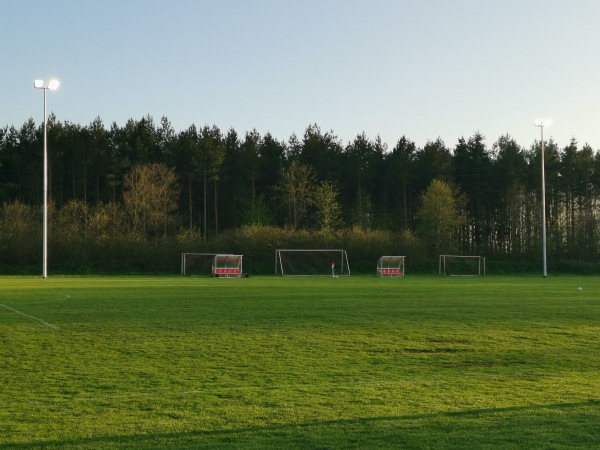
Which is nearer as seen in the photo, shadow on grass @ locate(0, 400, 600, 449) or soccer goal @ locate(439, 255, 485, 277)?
shadow on grass @ locate(0, 400, 600, 449)

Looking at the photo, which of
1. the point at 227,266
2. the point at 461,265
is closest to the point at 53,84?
the point at 227,266

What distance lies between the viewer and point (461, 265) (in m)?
72.2

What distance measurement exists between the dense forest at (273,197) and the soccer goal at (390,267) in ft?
14.4

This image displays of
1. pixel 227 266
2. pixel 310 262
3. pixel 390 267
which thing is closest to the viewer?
pixel 227 266

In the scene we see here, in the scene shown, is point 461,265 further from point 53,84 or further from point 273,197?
point 53,84

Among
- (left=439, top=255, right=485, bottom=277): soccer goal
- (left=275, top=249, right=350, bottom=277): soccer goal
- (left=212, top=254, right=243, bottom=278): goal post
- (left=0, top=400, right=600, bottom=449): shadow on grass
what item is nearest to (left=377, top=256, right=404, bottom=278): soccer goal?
(left=275, top=249, right=350, bottom=277): soccer goal

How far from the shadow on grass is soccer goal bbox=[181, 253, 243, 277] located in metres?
50.4

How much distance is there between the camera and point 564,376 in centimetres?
1173

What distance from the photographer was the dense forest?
69312mm

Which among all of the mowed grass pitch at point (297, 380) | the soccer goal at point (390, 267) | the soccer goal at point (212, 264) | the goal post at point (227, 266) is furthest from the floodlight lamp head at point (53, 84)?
the mowed grass pitch at point (297, 380)

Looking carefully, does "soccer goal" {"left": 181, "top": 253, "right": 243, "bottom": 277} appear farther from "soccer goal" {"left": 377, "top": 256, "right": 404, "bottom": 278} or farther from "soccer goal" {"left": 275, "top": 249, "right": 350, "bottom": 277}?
"soccer goal" {"left": 377, "top": 256, "right": 404, "bottom": 278}

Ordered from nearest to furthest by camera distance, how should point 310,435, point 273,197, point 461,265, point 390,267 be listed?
1. point 310,435
2. point 390,267
3. point 461,265
4. point 273,197

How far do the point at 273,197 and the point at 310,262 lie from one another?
2037 centimetres

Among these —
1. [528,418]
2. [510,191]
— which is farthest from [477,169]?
[528,418]
